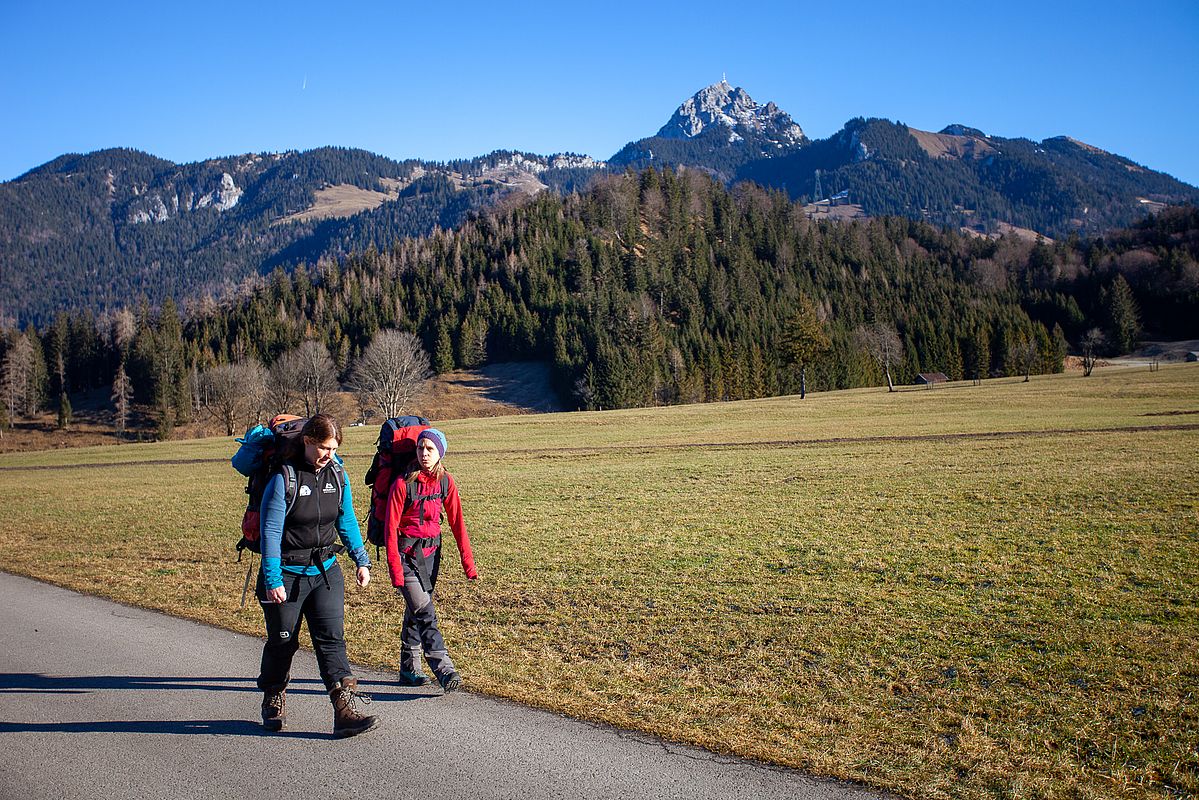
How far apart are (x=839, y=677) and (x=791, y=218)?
7495 inches

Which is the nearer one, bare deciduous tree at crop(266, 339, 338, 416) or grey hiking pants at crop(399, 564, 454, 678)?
grey hiking pants at crop(399, 564, 454, 678)

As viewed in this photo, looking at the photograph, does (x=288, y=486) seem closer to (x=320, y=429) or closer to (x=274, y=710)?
(x=320, y=429)

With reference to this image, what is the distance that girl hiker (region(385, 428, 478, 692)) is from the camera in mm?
7188

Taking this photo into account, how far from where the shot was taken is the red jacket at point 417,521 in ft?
23.4

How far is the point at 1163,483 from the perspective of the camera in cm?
1784

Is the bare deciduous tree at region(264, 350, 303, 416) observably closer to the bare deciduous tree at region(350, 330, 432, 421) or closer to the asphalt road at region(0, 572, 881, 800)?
the bare deciduous tree at region(350, 330, 432, 421)

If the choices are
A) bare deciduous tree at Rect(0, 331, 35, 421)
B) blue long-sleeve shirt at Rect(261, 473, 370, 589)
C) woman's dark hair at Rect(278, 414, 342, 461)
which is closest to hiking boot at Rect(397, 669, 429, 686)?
blue long-sleeve shirt at Rect(261, 473, 370, 589)

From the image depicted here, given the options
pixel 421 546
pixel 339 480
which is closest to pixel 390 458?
pixel 339 480

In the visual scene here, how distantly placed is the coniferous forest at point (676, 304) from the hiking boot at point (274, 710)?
274ft

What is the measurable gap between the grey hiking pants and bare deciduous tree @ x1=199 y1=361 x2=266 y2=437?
8700 centimetres

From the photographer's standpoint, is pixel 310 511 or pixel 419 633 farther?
pixel 419 633

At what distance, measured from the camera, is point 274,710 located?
649 centimetres

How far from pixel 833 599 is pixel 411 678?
5.86 meters

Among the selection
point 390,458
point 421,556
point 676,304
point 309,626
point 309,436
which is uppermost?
point 676,304
